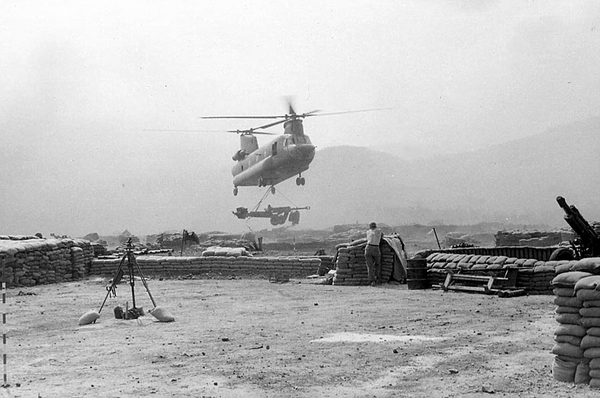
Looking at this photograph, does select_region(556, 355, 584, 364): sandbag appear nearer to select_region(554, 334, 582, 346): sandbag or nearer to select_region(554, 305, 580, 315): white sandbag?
select_region(554, 334, 582, 346): sandbag

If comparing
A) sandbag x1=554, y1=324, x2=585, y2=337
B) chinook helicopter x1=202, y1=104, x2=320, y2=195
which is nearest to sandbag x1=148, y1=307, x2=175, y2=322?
sandbag x1=554, y1=324, x2=585, y2=337

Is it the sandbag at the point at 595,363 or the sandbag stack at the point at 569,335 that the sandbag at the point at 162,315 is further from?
the sandbag at the point at 595,363

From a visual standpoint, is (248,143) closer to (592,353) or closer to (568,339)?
(568,339)

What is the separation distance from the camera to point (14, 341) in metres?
9.02

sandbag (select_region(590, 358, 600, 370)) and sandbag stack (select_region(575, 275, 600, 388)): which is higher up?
sandbag stack (select_region(575, 275, 600, 388))

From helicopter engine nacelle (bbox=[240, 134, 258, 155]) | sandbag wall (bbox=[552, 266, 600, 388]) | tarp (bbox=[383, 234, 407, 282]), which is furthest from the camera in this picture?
helicopter engine nacelle (bbox=[240, 134, 258, 155])

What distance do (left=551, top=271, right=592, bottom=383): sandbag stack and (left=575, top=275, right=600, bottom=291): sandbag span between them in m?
0.10

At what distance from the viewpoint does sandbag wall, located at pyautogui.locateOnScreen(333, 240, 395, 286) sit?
51.8ft

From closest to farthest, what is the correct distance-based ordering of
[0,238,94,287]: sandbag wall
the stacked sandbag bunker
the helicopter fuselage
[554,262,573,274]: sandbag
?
[554,262,573,274]: sandbag
the stacked sandbag bunker
[0,238,94,287]: sandbag wall
the helicopter fuselage

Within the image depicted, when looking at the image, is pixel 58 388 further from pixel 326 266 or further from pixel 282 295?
pixel 326 266

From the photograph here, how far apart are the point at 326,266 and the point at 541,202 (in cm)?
12311

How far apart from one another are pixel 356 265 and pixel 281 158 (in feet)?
68.2

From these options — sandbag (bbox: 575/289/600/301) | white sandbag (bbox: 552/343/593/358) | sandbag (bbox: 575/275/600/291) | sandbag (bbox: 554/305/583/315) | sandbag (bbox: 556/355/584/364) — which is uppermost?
sandbag (bbox: 575/275/600/291)

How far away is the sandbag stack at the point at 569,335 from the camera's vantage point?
5.85 metres
